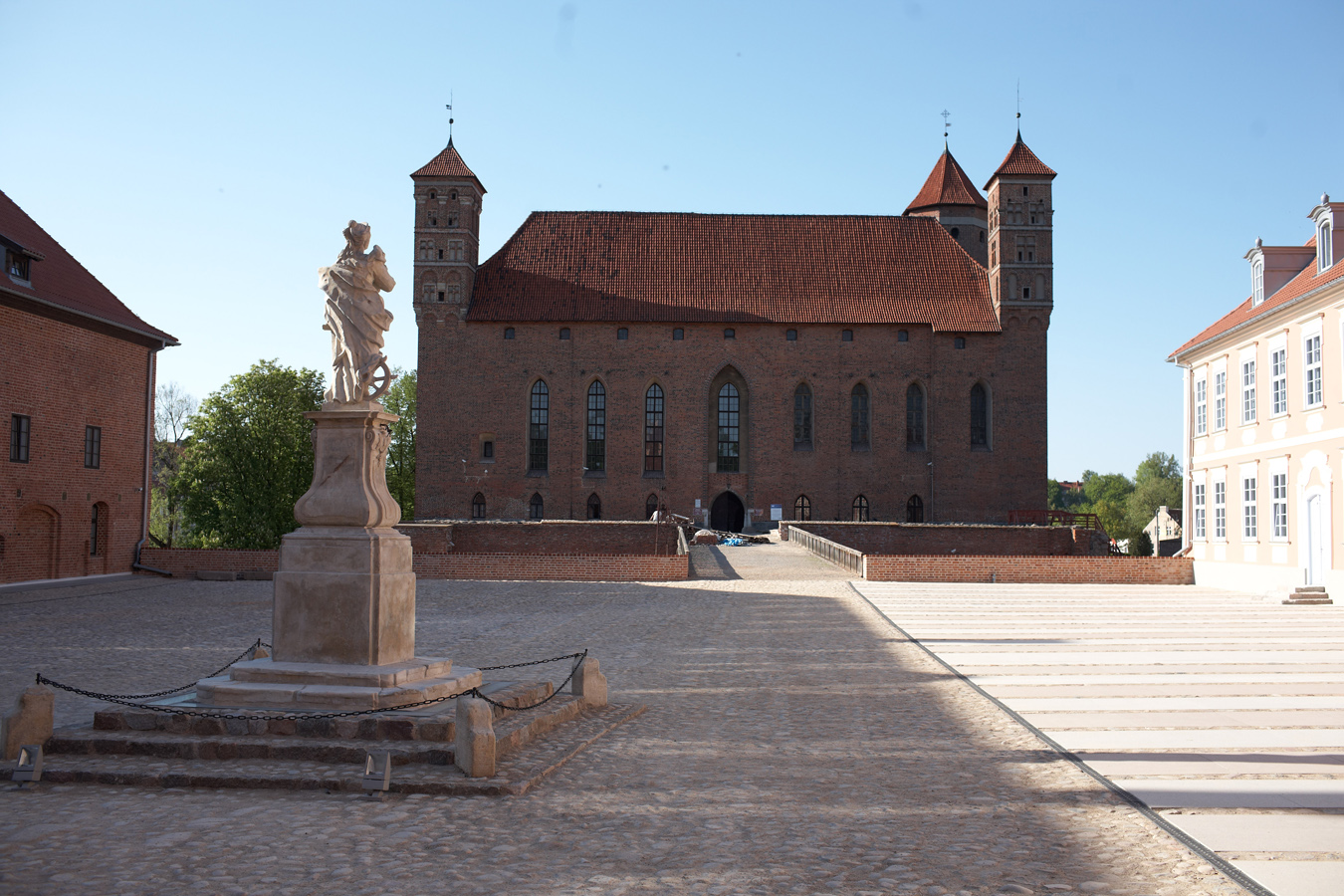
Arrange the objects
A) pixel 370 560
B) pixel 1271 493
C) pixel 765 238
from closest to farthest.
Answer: pixel 370 560, pixel 1271 493, pixel 765 238

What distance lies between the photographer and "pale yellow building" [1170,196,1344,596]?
2184 centimetres

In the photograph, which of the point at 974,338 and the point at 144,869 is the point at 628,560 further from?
the point at 974,338

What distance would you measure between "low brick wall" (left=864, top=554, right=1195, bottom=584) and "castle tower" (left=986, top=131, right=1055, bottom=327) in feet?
80.4

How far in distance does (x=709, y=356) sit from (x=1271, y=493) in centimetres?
2927

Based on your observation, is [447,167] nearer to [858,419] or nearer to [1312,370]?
[858,419]

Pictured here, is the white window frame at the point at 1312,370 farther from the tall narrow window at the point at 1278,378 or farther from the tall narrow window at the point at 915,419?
the tall narrow window at the point at 915,419

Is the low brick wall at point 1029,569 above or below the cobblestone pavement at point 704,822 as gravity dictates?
above

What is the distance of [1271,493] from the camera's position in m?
24.5

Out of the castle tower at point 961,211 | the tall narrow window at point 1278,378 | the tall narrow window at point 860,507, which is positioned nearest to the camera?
the tall narrow window at point 1278,378

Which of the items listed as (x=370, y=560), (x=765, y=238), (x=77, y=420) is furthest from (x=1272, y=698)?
(x=765, y=238)

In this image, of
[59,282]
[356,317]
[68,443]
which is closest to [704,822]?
[356,317]

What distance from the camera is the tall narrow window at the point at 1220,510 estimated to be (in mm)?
27344

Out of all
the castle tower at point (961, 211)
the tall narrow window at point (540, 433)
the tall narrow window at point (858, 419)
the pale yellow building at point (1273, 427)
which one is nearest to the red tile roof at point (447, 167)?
the tall narrow window at point (540, 433)

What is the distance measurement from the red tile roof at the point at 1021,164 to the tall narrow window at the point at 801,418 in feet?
44.5
